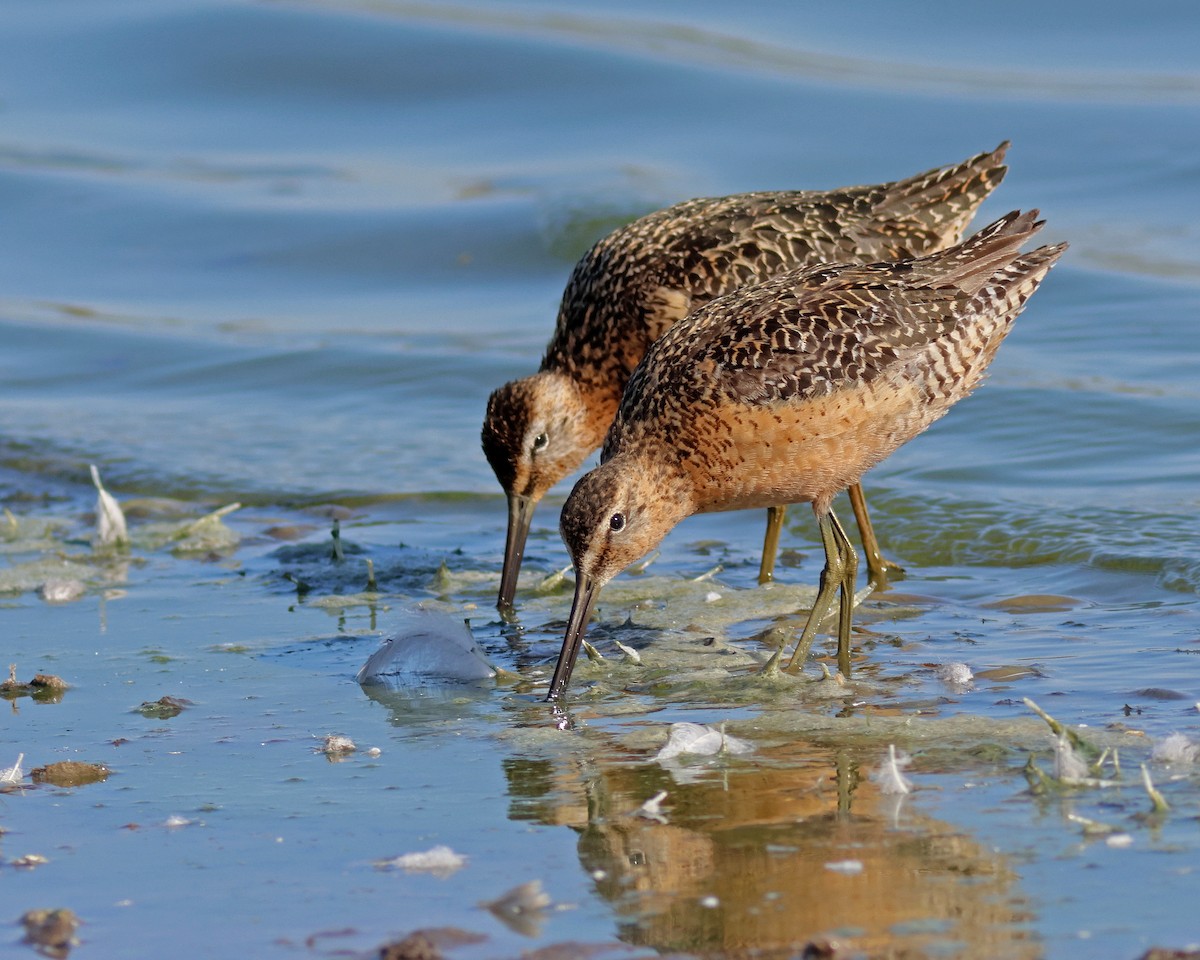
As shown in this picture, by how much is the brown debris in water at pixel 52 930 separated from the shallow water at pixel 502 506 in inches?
2.1

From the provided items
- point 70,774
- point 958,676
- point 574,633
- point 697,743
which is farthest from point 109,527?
point 958,676

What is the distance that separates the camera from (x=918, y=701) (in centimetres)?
474

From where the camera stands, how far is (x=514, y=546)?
21.3ft

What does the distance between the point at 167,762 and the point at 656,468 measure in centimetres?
164

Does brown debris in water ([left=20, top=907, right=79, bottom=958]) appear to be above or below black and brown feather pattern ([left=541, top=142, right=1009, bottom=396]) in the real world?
below

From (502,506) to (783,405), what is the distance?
9.80 feet

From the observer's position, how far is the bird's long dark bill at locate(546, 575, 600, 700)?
16.3ft

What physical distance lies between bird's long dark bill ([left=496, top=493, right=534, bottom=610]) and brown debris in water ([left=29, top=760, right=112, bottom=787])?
6.53ft

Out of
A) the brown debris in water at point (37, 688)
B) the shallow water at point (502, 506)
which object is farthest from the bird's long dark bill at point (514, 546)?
the brown debris in water at point (37, 688)

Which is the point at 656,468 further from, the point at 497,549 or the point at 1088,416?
the point at 1088,416

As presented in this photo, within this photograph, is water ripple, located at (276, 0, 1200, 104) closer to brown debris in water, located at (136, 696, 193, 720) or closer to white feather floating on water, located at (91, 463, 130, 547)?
white feather floating on water, located at (91, 463, 130, 547)

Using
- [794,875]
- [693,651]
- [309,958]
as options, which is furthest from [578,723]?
[309,958]

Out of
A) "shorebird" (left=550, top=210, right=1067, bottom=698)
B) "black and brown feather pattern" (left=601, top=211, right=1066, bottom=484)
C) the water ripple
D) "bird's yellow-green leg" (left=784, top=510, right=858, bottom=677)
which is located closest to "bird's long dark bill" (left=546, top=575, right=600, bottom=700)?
"shorebird" (left=550, top=210, right=1067, bottom=698)

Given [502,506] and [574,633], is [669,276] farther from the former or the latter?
[574,633]
